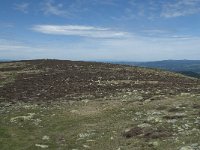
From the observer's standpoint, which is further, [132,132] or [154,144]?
[132,132]

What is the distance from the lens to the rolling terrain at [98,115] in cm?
2823

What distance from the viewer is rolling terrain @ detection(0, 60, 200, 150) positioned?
28.2m

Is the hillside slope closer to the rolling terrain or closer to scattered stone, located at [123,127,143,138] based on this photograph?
the rolling terrain

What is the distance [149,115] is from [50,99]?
56.1 ft

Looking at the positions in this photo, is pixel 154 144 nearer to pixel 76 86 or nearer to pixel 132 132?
pixel 132 132

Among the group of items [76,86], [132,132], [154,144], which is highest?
[76,86]

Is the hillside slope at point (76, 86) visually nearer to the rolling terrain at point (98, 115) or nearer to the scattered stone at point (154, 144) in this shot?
the rolling terrain at point (98, 115)

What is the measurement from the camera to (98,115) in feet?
124

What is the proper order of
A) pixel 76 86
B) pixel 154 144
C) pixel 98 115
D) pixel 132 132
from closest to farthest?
pixel 154 144 < pixel 132 132 < pixel 98 115 < pixel 76 86

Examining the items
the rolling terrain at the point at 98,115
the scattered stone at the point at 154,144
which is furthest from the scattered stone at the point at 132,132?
the scattered stone at the point at 154,144

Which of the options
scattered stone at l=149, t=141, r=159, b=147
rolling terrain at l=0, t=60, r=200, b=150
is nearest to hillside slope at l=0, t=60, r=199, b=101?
rolling terrain at l=0, t=60, r=200, b=150

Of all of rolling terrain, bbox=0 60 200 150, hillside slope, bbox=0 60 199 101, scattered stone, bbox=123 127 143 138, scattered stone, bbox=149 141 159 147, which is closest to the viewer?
scattered stone, bbox=149 141 159 147

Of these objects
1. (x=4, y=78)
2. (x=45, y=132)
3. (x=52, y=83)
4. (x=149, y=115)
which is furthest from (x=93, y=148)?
(x=4, y=78)

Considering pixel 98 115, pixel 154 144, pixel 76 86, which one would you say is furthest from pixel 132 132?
pixel 76 86
